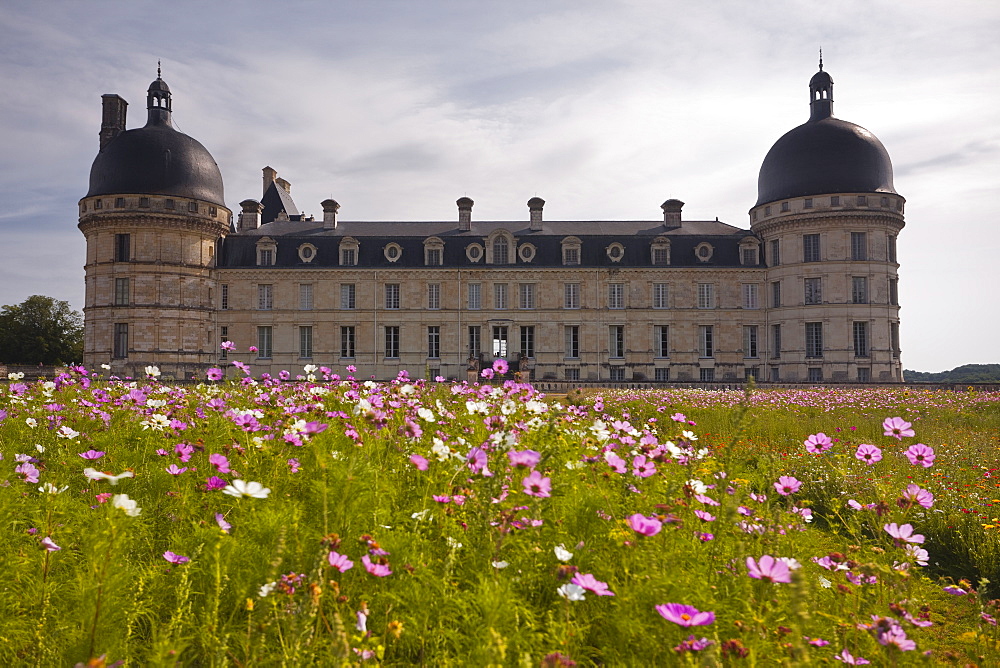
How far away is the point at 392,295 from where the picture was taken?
37469mm

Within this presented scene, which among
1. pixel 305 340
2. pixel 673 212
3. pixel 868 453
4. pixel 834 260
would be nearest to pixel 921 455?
pixel 868 453

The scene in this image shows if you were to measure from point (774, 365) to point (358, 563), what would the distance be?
37216mm

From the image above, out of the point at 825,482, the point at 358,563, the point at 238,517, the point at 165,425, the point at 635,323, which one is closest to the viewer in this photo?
the point at 358,563

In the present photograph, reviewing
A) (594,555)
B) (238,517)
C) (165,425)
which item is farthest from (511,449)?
(165,425)

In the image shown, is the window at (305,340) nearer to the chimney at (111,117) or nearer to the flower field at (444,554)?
the chimney at (111,117)

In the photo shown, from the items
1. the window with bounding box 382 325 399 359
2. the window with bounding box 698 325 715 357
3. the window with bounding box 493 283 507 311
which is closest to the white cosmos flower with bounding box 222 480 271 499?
the window with bounding box 493 283 507 311

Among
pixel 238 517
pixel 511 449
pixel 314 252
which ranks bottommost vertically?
pixel 238 517

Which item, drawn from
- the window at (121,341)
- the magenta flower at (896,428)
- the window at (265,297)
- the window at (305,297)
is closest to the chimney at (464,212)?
the window at (305,297)

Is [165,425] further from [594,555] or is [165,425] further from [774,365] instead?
[774,365]

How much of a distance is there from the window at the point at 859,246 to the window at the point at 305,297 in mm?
32896

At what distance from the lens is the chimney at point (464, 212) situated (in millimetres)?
39281

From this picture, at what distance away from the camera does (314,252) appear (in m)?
37.2

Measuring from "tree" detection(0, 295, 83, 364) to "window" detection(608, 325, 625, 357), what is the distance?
149 feet

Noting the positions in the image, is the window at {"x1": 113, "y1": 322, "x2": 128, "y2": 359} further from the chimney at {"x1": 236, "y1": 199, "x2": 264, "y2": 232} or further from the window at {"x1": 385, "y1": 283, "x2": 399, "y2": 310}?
the window at {"x1": 385, "y1": 283, "x2": 399, "y2": 310}
